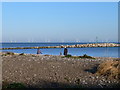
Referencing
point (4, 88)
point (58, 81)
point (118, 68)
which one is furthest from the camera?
point (118, 68)

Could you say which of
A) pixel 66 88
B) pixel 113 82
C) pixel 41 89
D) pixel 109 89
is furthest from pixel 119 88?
pixel 41 89

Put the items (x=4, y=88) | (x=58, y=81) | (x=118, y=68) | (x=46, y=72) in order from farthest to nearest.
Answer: (x=46, y=72) → (x=118, y=68) → (x=58, y=81) → (x=4, y=88)

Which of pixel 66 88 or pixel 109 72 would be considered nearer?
pixel 66 88

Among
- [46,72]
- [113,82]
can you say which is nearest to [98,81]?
[113,82]

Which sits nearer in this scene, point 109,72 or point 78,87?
point 78,87

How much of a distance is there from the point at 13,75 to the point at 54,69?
2435mm

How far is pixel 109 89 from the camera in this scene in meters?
10.4

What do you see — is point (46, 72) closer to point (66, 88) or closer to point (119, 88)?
point (66, 88)

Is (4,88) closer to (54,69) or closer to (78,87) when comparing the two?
(78,87)

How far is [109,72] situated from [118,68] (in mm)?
536

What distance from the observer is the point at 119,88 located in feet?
34.7

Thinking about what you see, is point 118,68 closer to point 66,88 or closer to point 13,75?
point 66,88

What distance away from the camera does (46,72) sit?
13.6 metres

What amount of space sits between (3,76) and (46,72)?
7.33 feet
